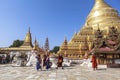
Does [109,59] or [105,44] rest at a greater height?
[105,44]

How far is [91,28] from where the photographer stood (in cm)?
5672

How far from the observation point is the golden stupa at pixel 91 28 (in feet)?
161

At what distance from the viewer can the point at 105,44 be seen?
25.9 m

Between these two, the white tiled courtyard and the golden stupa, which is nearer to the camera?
the white tiled courtyard

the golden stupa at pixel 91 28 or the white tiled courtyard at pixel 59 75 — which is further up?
the golden stupa at pixel 91 28

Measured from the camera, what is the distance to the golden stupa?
49.1m

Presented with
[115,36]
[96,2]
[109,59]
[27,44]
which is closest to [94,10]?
[96,2]

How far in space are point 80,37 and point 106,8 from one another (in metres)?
15.0

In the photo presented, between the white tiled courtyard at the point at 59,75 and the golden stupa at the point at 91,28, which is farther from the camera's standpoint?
the golden stupa at the point at 91,28

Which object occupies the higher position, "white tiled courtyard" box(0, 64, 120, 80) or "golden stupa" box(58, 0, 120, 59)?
"golden stupa" box(58, 0, 120, 59)

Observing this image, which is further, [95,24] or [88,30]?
[95,24]

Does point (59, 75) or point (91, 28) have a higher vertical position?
point (91, 28)

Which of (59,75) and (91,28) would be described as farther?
(91,28)

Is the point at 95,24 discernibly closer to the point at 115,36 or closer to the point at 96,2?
the point at 96,2
